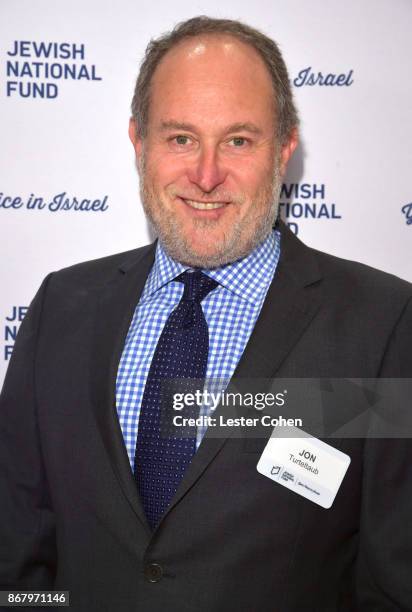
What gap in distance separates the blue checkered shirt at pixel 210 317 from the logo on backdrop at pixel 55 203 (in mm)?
601

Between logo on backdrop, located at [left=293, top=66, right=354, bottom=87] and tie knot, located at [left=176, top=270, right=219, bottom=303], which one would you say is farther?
logo on backdrop, located at [left=293, top=66, right=354, bottom=87]

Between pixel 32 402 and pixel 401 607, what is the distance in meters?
1.07

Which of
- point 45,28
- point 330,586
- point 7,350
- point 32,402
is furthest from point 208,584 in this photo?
point 45,28

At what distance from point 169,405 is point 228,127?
0.73 meters

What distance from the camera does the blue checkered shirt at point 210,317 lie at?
1645 millimetres

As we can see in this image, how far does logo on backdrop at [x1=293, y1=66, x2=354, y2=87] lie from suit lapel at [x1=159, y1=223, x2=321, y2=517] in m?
0.80

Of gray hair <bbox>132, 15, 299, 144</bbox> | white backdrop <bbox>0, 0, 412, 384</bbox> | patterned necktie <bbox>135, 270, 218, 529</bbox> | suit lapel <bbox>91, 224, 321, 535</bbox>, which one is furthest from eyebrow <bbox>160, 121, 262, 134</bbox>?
white backdrop <bbox>0, 0, 412, 384</bbox>

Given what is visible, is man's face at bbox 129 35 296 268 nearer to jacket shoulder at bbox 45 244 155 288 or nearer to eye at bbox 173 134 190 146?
eye at bbox 173 134 190 146

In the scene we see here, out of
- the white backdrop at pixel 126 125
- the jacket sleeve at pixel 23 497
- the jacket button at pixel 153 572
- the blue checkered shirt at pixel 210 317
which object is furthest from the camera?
the white backdrop at pixel 126 125

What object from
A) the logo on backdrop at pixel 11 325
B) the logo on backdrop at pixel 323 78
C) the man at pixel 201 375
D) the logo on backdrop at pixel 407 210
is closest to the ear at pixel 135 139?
the man at pixel 201 375

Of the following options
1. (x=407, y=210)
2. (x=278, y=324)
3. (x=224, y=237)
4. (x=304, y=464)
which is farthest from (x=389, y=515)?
(x=407, y=210)

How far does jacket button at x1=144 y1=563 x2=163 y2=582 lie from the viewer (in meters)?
1.50

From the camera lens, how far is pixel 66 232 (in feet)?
7.74

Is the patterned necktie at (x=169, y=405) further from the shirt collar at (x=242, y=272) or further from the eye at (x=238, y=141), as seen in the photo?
the eye at (x=238, y=141)
